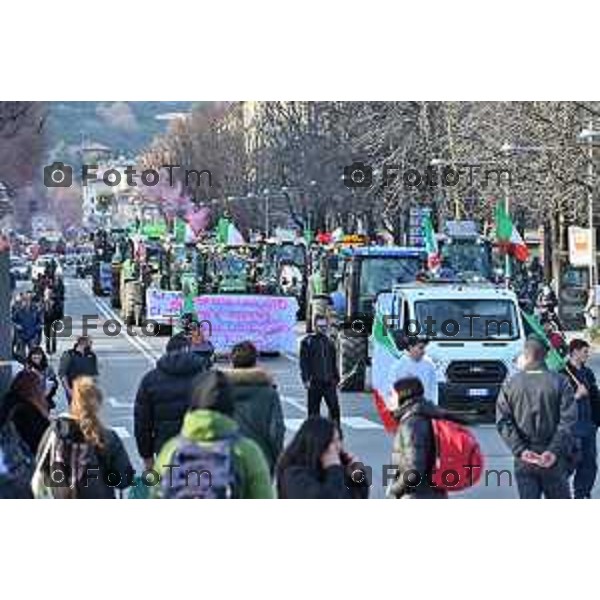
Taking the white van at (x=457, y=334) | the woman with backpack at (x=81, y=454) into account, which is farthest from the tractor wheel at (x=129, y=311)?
the woman with backpack at (x=81, y=454)

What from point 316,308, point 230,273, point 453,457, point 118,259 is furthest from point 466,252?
point 453,457

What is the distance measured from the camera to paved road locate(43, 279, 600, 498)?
636 inches

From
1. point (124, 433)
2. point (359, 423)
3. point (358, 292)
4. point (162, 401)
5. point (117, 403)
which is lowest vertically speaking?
point (359, 423)

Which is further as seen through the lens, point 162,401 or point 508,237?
point 508,237

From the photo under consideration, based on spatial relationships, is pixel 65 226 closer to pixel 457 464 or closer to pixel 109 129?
pixel 109 129

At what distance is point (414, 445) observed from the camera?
12.4 m

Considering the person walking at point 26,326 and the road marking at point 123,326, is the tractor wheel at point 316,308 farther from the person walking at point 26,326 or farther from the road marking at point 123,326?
the person walking at point 26,326

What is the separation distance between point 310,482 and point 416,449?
1.35 meters

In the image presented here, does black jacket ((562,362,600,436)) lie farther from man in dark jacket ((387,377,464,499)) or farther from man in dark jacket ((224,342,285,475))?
man in dark jacket ((387,377,464,499))

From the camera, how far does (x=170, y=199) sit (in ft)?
56.8

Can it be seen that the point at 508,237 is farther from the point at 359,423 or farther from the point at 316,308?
the point at 359,423

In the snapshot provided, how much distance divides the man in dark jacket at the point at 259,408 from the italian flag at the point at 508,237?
5.03m

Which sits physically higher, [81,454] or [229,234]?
[229,234]
